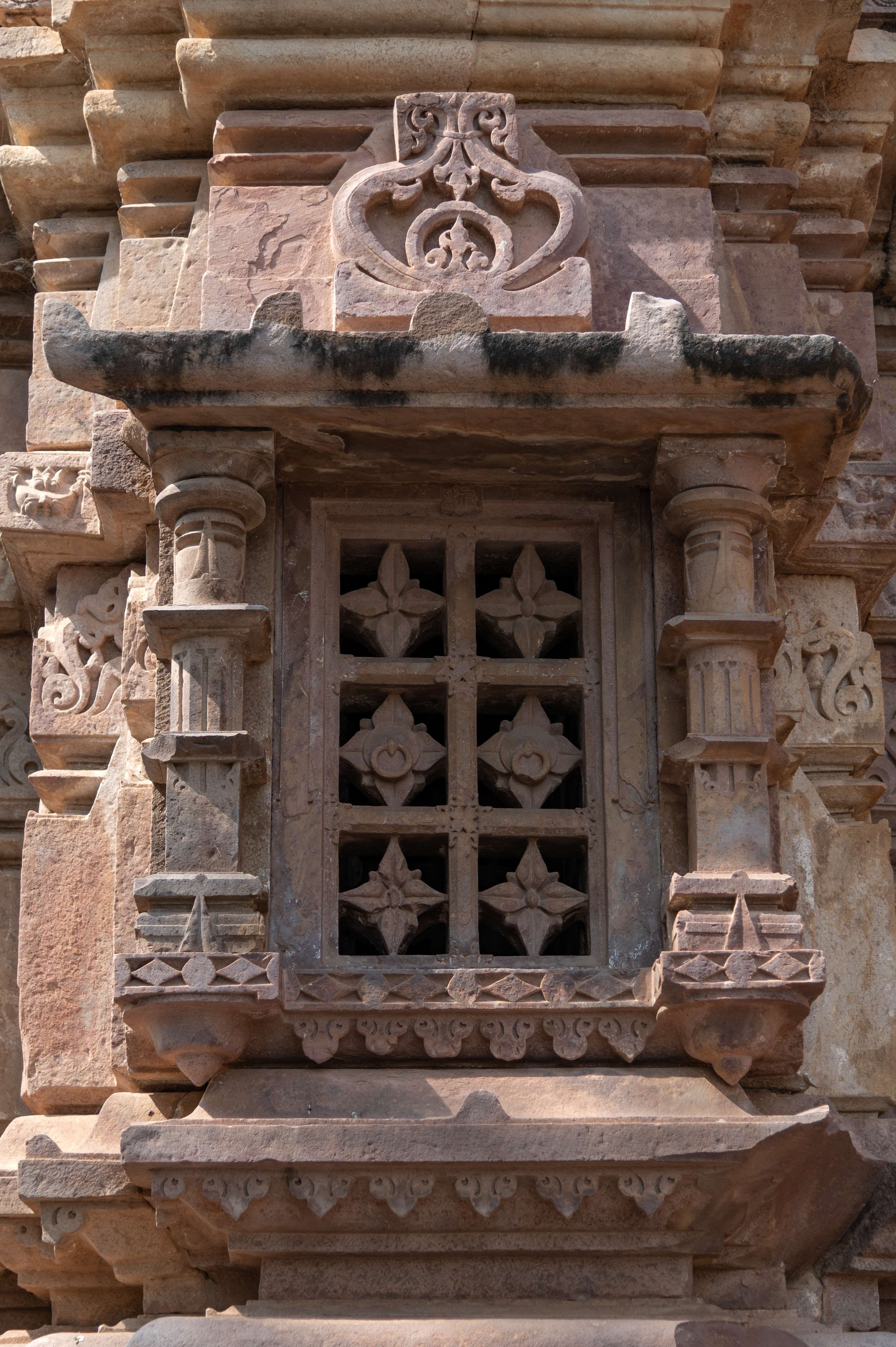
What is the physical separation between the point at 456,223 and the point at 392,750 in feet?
4.34

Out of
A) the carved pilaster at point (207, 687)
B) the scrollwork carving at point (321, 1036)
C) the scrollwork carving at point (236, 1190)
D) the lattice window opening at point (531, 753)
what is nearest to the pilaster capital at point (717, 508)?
the lattice window opening at point (531, 753)

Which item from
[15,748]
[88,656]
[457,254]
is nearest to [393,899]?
[88,656]

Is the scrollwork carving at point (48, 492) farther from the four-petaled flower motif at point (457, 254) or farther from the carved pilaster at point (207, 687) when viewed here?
the four-petaled flower motif at point (457, 254)

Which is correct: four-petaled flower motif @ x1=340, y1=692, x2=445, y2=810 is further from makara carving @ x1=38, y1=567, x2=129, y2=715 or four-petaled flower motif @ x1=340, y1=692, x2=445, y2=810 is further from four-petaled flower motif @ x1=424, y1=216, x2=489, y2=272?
four-petaled flower motif @ x1=424, y1=216, x2=489, y2=272

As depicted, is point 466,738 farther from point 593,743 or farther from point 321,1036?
point 321,1036

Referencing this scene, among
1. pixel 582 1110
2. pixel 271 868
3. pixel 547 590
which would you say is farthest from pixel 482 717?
pixel 582 1110

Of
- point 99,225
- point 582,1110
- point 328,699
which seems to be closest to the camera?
point 582,1110

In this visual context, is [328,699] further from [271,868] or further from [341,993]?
[341,993]

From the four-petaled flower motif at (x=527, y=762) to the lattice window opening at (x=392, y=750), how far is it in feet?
0.41

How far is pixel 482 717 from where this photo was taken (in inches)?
193

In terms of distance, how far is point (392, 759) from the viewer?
15.0 ft

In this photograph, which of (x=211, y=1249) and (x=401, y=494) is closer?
(x=211, y=1249)

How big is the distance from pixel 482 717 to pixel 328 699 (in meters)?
0.49

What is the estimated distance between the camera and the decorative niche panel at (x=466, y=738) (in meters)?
4.43
